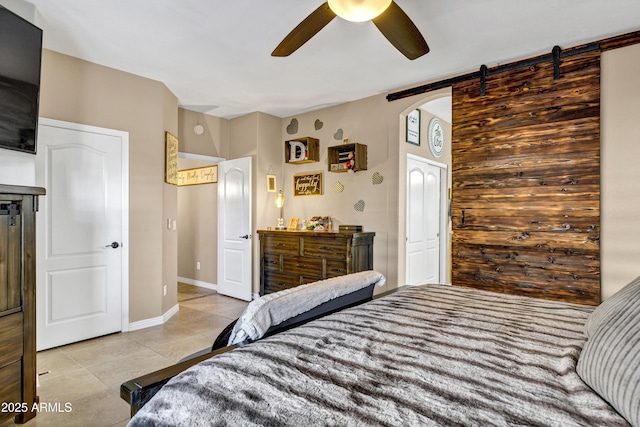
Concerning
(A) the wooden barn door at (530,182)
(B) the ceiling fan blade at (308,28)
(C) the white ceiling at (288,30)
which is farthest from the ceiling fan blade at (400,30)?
(A) the wooden barn door at (530,182)

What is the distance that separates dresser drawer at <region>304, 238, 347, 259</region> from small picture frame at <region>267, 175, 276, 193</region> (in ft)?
3.56

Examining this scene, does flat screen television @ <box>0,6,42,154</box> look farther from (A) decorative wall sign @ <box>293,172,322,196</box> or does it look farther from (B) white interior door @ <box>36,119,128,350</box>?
(A) decorative wall sign @ <box>293,172,322,196</box>

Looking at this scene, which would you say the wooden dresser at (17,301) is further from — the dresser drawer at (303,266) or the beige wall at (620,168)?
the beige wall at (620,168)

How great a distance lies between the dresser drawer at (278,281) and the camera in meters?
4.46

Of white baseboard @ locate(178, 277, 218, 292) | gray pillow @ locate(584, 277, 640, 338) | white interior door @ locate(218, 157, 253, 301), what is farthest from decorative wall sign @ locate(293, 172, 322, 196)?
gray pillow @ locate(584, 277, 640, 338)

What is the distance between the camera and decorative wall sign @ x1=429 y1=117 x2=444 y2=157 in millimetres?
5004

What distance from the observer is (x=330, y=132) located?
4672mm

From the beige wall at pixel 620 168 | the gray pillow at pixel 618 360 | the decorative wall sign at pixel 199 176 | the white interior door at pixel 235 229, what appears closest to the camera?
the gray pillow at pixel 618 360

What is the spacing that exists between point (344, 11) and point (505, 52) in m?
2.02

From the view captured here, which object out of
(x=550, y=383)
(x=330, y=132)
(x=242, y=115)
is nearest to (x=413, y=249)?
(x=330, y=132)

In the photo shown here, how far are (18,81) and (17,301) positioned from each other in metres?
1.32

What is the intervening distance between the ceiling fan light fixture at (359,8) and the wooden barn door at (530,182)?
2.09m

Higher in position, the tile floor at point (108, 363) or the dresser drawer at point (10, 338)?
the dresser drawer at point (10, 338)

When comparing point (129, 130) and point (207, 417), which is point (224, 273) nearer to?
point (129, 130)
